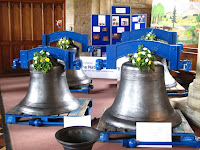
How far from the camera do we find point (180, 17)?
433 inches

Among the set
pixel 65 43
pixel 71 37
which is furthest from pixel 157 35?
pixel 65 43

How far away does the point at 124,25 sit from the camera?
1238cm

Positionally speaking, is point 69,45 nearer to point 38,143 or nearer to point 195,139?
point 38,143

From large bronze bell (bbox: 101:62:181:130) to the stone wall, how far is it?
7406mm

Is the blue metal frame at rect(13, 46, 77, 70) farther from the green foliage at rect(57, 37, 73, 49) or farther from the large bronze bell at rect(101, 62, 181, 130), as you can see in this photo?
the green foliage at rect(57, 37, 73, 49)

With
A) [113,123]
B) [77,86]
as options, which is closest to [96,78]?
[77,86]

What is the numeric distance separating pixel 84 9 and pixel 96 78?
10.7ft

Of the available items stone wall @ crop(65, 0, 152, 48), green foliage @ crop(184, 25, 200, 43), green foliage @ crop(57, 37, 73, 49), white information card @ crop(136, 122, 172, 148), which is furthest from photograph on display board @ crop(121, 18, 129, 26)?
white information card @ crop(136, 122, 172, 148)

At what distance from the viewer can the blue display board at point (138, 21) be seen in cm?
1188

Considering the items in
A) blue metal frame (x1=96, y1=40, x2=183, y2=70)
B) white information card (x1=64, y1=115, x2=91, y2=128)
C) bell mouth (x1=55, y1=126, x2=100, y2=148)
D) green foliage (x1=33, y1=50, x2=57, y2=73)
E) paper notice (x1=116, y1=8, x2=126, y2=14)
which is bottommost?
white information card (x1=64, y1=115, x2=91, y2=128)

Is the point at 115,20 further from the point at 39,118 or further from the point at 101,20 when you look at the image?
the point at 39,118

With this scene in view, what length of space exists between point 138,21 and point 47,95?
24.1ft

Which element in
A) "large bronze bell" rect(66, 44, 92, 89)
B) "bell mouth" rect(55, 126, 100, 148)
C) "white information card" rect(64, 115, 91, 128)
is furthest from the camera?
"large bronze bell" rect(66, 44, 92, 89)

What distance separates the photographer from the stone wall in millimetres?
11898
